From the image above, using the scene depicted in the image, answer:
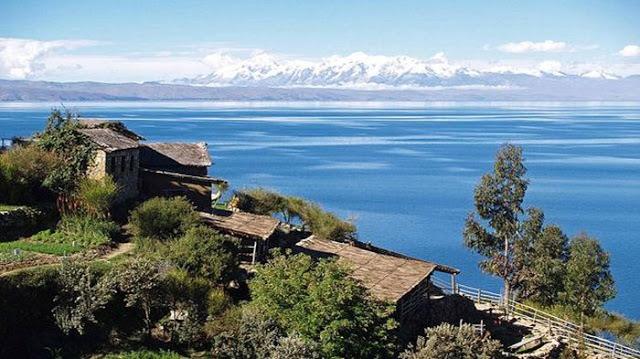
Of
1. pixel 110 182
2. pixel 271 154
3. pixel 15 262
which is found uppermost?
pixel 110 182

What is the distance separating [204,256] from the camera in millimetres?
29625

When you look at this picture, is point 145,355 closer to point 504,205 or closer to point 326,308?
point 326,308

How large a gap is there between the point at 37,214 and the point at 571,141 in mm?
174624

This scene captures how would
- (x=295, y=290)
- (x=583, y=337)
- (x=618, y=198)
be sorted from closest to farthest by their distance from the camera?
1. (x=295, y=290)
2. (x=583, y=337)
3. (x=618, y=198)

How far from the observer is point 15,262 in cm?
2888

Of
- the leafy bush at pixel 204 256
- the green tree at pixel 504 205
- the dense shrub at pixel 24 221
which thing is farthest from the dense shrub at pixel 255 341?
the green tree at pixel 504 205

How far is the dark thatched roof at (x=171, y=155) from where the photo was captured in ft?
142

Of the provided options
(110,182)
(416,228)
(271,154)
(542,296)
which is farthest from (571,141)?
(110,182)

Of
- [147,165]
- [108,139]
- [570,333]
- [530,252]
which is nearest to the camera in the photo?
[570,333]

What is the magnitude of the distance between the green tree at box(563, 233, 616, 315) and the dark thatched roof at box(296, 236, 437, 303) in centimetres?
956

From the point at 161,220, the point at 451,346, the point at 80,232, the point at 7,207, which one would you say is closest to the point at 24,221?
the point at 7,207

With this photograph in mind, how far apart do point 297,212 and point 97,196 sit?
60.3 feet

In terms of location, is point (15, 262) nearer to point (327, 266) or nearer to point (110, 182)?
point (110, 182)

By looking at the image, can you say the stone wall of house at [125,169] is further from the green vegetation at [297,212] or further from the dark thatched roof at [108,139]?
the green vegetation at [297,212]
